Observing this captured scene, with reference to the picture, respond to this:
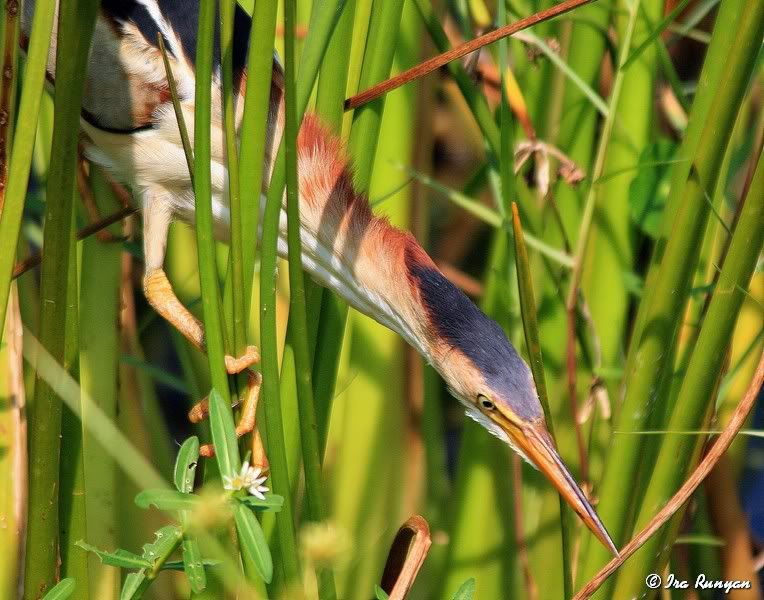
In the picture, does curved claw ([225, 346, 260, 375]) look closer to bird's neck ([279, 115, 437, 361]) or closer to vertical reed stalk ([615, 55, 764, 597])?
bird's neck ([279, 115, 437, 361])

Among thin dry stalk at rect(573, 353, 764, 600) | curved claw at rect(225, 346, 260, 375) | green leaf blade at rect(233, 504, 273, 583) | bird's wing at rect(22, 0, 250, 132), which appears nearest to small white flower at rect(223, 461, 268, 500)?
green leaf blade at rect(233, 504, 273, 583)

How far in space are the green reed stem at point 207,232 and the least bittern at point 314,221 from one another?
158mm

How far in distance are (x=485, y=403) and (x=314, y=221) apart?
33 cm

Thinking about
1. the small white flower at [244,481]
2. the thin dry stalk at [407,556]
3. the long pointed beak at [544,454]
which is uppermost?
the small white flower at [244,481]

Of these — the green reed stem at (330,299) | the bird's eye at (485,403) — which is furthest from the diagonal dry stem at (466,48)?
the bird's eye at (485,403)

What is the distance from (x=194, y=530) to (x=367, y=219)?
1.89 ft

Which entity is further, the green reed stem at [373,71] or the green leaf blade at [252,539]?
the green reed stem at [373,71]

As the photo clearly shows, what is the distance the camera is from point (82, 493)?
3.05 ft

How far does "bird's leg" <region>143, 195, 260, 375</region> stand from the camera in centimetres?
126

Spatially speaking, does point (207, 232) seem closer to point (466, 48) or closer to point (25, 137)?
point (25, 137)

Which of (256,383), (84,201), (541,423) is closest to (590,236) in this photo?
(541,423)

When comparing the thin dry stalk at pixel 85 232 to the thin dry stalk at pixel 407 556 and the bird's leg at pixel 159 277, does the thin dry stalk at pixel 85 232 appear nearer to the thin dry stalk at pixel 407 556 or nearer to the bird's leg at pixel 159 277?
the bird's leg at pixel 159 277

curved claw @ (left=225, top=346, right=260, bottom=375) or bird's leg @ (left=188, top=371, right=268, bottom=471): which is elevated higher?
curved claw @ (left=225, top=346, right=260, bottom=375)

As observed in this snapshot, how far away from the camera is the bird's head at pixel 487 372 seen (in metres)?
1.07
